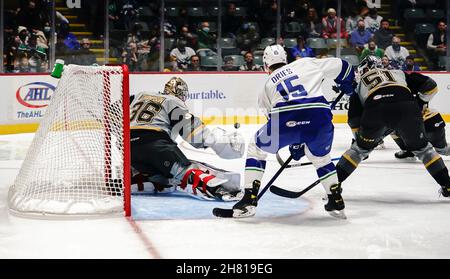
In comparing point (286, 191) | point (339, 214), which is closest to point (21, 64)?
point (286, 191)

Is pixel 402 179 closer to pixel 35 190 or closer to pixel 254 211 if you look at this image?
pixel 254 211

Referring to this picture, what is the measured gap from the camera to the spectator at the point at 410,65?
457 inches

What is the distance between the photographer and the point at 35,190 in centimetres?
515

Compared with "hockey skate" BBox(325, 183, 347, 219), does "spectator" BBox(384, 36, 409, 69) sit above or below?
above

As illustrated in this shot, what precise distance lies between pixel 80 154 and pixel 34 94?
14.9ft

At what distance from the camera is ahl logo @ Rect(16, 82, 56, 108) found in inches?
377

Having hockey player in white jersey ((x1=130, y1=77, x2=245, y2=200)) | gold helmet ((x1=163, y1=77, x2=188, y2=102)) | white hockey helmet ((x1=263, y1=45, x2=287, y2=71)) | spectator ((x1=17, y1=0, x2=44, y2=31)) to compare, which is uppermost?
spectator ((x1=17, y1=0, x2=44, y2=31))

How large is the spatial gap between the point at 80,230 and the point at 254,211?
3.33 ft

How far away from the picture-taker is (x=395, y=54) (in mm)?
11625

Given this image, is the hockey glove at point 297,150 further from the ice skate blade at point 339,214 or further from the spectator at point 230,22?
the spectator at point 230,22

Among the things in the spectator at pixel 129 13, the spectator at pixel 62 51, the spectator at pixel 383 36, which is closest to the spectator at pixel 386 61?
the spectator at pixel 383 36

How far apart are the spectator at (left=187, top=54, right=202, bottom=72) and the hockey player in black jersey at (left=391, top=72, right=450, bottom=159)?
3702mm

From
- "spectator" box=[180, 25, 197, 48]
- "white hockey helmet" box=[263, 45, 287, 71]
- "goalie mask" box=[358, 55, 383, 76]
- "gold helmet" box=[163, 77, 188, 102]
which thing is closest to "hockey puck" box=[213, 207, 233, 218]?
"white hockey helmet" box=[263, 45, 287, 71]

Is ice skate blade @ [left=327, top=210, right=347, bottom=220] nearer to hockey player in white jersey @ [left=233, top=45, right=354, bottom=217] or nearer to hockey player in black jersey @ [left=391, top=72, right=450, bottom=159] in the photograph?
hockey player in white jersey @ [left=233, top=45, right=354, bottom=217]
